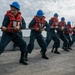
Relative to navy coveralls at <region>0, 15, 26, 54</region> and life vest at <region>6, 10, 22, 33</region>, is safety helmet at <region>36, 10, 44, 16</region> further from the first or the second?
life vest at <region>6, 10, 22, 33</region>

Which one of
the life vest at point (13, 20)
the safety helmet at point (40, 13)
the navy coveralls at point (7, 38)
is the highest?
the safety helmet at point (40, 13)

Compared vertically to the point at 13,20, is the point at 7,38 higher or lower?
lower

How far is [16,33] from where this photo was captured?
8.31 m

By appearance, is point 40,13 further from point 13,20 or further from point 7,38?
point 7,38

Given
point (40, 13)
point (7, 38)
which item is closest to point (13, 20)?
point (7, 38)

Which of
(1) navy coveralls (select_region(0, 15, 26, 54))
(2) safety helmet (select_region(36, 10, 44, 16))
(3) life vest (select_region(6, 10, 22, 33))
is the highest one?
(2) safety helmet (select_region(36, 10, 44, 16))

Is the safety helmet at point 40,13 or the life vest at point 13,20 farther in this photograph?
the safety helmet at point 40,13

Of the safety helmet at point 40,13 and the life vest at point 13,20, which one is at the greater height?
the safety helmet at point 40,13

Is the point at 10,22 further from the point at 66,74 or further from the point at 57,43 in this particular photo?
the point at 57,43

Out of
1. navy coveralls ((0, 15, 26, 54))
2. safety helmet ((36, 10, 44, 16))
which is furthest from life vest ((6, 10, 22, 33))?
safety helmet ((36, 10, 44, 16))

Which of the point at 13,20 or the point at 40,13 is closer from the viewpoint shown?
the point at 13,20

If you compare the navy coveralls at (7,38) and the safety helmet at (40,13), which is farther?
the safety helmet at (40,13)

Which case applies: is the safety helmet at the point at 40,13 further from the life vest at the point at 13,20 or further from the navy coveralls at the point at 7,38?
the life vest at the point at 13,20

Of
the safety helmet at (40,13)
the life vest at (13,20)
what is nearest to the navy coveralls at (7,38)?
the life vest at (13,20)
